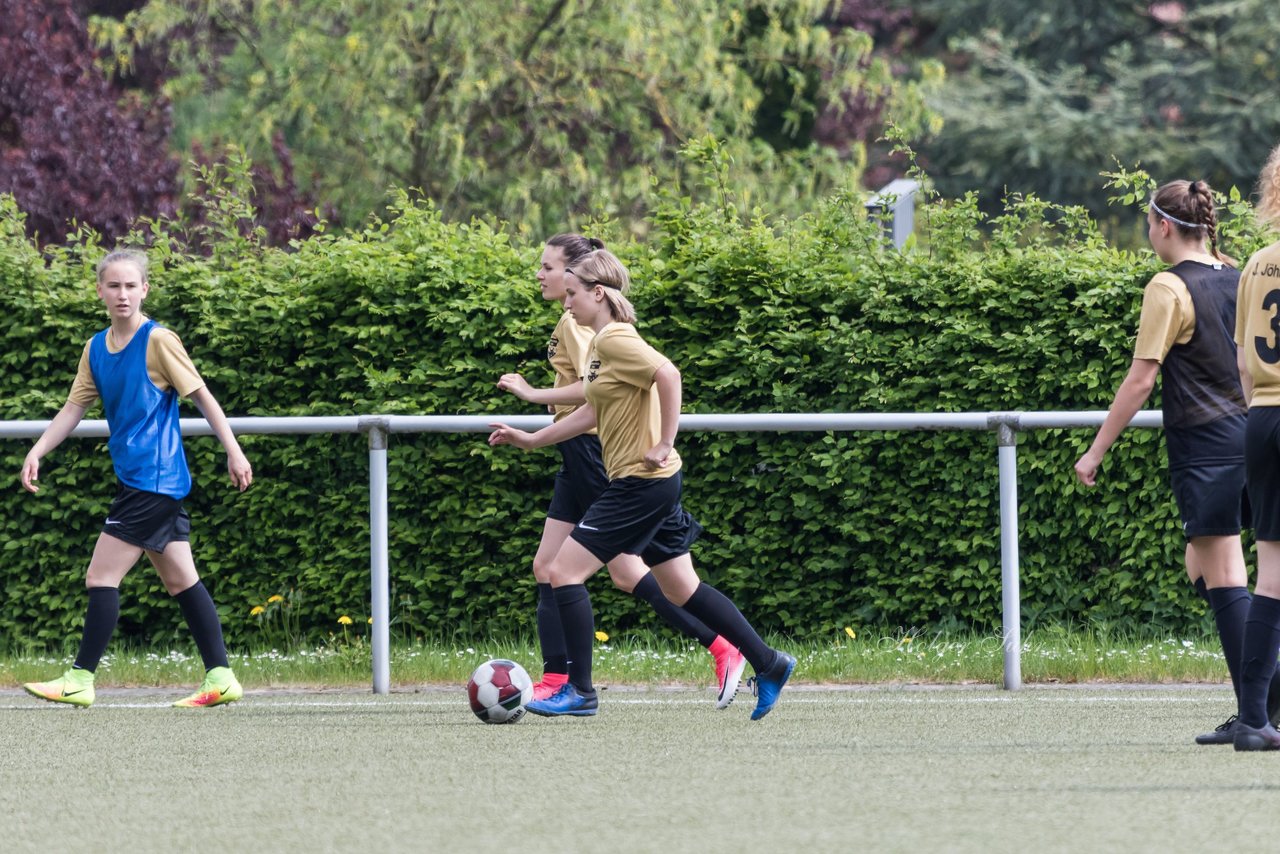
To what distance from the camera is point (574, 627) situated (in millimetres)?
6668

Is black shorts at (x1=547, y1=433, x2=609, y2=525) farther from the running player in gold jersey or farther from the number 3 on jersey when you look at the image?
the number 3 on jersey

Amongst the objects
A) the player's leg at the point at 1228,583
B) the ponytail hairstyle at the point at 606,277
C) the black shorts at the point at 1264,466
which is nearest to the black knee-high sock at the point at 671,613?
the ponytail hairstyle at the point at 606,277

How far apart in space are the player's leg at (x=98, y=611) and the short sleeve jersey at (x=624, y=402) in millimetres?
1985

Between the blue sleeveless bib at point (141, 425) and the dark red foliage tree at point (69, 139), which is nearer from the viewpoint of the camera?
the blue sleeveless bib at point (141, 425)

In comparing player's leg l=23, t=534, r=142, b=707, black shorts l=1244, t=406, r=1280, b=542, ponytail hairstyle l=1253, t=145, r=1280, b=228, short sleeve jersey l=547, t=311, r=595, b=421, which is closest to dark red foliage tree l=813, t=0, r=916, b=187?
short sleeve jersey l=547, t=311, r=595, b=421

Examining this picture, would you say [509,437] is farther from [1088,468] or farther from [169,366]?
[1088,468]

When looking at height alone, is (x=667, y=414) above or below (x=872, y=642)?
above

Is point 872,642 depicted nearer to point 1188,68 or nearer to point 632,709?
point 632,709

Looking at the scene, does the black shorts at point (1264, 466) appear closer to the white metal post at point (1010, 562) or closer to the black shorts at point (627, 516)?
the black shorts at point (627, 516)

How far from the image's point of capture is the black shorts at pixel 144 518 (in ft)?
23.1

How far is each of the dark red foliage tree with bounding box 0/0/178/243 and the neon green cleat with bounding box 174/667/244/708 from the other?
1066 cm

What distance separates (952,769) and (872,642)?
321 centimetres

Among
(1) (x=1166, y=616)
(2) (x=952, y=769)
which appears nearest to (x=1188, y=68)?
(1) (x=1166, y=616)

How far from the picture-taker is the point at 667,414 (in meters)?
6.24
